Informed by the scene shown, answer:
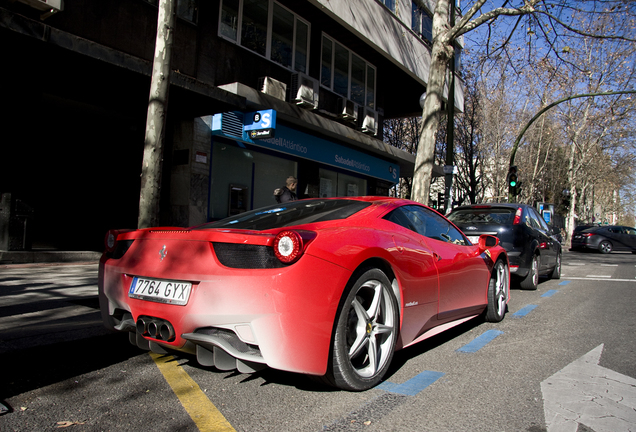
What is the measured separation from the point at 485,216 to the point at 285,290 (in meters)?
6.32

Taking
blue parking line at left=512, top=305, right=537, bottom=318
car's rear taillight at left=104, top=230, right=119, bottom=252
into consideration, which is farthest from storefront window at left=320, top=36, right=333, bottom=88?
car's rear taillight at left=104, top=230, right=119, bottom=252

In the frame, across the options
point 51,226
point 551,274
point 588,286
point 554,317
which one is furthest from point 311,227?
point 51,226

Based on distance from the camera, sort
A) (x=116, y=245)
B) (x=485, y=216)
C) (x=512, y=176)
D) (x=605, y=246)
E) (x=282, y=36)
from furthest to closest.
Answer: (x=605, y=246)
(x=512, y=176)
(x=282, y=36)
(x=485, y=216)
(x=116, y=245)

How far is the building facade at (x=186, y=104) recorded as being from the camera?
8234mm

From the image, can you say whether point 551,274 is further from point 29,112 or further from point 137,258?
point 29,112

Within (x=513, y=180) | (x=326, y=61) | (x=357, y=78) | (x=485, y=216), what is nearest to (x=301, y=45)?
(x=326, y=61)

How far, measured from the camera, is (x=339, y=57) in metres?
16.1

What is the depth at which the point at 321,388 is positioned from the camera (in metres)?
2.78

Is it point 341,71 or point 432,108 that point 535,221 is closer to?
point 432,108

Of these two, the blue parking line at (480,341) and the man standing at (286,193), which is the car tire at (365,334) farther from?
the man standing at (286,193)

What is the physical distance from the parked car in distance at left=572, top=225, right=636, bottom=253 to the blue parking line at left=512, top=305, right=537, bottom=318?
21344 mm

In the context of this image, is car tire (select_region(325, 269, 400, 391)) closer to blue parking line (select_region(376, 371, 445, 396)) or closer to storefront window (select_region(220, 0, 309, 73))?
blue parking line (select_region(376, 371, 445, 396))

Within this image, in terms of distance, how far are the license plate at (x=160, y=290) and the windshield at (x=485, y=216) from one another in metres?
6.07

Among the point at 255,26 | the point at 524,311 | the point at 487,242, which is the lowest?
the point at 524,311
